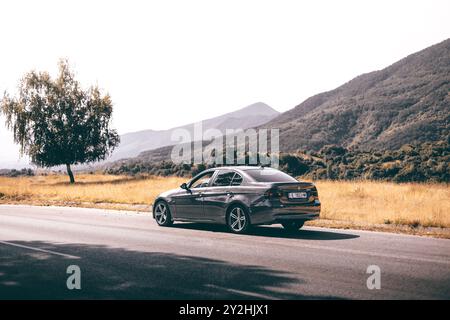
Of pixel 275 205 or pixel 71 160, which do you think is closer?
pixel 275 205

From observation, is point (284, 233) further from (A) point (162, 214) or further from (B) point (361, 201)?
(B) point (361, 201)

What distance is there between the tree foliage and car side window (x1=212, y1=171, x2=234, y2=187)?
128 ft

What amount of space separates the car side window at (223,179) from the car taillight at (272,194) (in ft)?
4.55

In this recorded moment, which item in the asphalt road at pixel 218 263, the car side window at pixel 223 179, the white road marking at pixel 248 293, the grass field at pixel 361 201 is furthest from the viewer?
the grass field at pixel 361 201

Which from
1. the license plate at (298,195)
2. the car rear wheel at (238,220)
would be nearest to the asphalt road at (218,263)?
the car rear wheel at (238,220)

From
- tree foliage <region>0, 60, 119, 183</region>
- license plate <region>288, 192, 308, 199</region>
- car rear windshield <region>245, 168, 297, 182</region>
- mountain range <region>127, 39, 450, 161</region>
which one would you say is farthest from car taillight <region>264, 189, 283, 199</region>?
mountain range <region>127, 39, 450, 161</region>

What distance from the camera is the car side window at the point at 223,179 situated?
12.7m

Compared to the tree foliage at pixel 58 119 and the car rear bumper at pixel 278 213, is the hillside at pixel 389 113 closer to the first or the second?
the tree foliage at pixel 58 119

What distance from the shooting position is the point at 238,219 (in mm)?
12141

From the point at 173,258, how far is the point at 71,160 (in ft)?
143

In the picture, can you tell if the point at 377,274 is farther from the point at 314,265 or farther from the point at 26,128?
the point at 26,128

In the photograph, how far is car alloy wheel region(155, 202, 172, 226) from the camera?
A: 45.5ft

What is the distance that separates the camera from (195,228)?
13.5 meters
